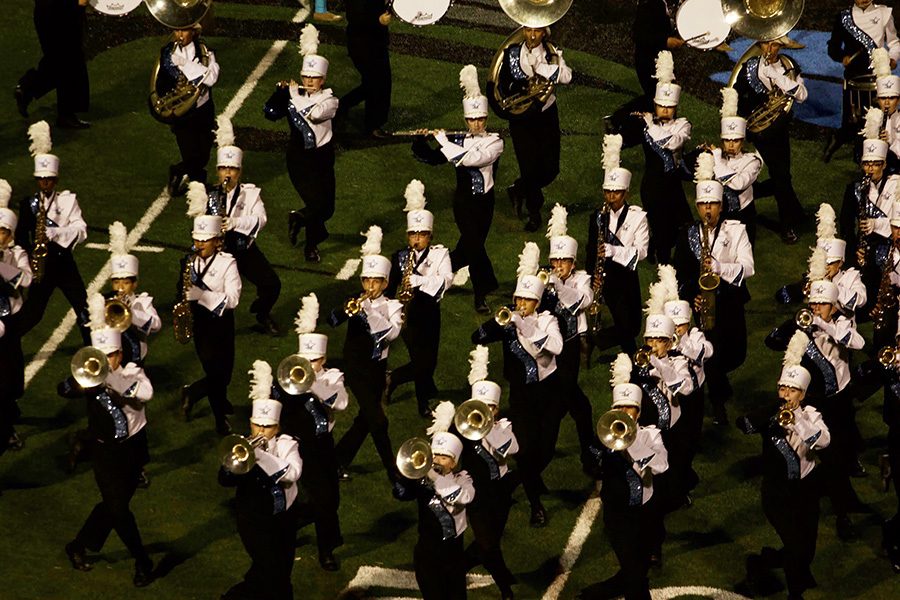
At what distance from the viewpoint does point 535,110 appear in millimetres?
19688

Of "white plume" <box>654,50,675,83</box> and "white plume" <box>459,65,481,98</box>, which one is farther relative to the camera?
"white plume" <box>654,50,675,83</box>

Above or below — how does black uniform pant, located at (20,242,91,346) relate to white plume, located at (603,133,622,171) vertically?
below

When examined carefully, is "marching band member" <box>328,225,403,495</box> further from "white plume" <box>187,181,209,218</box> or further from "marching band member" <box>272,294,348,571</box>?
"white plume" <box>187,181,209,218</box>

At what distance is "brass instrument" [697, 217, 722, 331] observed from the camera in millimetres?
17719

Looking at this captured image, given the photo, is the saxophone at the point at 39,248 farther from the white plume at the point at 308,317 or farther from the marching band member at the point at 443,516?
the marching band member at the point at 443,516

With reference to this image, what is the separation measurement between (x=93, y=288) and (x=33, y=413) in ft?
6.09

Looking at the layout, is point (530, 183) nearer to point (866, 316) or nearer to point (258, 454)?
point (866, 316)

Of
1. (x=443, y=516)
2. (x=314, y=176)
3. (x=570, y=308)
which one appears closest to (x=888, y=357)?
(x=570, y=308)

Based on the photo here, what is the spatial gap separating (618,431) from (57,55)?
8528mm

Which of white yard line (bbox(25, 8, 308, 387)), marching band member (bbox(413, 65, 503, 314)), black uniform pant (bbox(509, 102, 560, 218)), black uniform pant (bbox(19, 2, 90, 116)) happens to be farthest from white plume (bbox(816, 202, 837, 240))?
black uniform pant (bbox(19, 2, 90, 116))

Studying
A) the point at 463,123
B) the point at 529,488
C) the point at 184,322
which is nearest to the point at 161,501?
the point at 184,322

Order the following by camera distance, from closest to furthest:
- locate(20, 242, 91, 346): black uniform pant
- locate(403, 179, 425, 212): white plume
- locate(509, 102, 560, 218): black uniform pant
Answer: locate(403, 179, 425, 212): white plume, locate(20, 242, 91, 346): black uniform pant, locate(509, 102, 560, 218): black uniform pant

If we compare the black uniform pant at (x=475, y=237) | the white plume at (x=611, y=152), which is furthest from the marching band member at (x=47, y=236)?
the white plume at (x=611, y=152)

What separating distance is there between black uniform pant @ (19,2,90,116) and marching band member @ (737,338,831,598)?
8517mm
